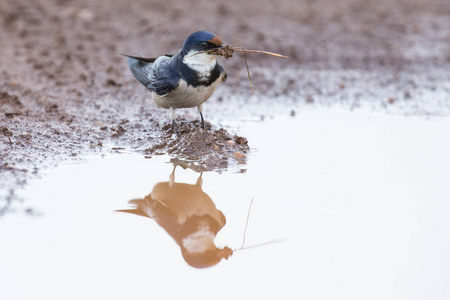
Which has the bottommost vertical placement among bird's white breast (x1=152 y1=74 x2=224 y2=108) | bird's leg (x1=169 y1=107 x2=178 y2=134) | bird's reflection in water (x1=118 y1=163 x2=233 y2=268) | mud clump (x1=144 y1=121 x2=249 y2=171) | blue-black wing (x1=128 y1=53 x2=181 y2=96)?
bird's reflection in water (x1=118 y1=163 x2=233 y2=268)

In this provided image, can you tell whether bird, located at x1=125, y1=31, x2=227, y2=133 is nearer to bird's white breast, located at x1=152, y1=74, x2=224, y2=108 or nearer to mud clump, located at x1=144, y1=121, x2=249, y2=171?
bird's white breast, located at x1=152, y1=74, x2=224, y2=108

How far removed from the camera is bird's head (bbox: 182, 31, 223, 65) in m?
4.89

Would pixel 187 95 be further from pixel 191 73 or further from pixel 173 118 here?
pixel 173 118

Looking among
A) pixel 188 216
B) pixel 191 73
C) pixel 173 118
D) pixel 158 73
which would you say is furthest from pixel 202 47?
pixel 188 216

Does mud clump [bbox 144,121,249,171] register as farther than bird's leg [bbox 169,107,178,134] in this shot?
No

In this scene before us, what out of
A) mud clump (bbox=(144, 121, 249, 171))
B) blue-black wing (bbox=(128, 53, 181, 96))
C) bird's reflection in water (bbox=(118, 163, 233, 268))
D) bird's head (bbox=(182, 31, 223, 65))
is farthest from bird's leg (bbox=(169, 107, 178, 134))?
bird's reflection in water (bbox=(118, 163, 233, 268))

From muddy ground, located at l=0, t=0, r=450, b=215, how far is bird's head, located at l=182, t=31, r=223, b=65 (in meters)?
0.67

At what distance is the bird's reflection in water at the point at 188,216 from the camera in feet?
12.1

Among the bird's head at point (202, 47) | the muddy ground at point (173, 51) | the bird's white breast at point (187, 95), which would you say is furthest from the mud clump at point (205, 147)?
the bird's head at point (202, 47)

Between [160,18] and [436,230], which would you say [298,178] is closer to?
[436,230]

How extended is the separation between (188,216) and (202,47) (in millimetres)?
1462

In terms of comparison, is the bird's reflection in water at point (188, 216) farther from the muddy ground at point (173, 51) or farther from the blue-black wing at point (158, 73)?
the blue-black wing at point (158, 73)

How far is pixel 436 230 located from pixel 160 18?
619cm

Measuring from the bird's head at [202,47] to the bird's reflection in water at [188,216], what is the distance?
0.97 meters
